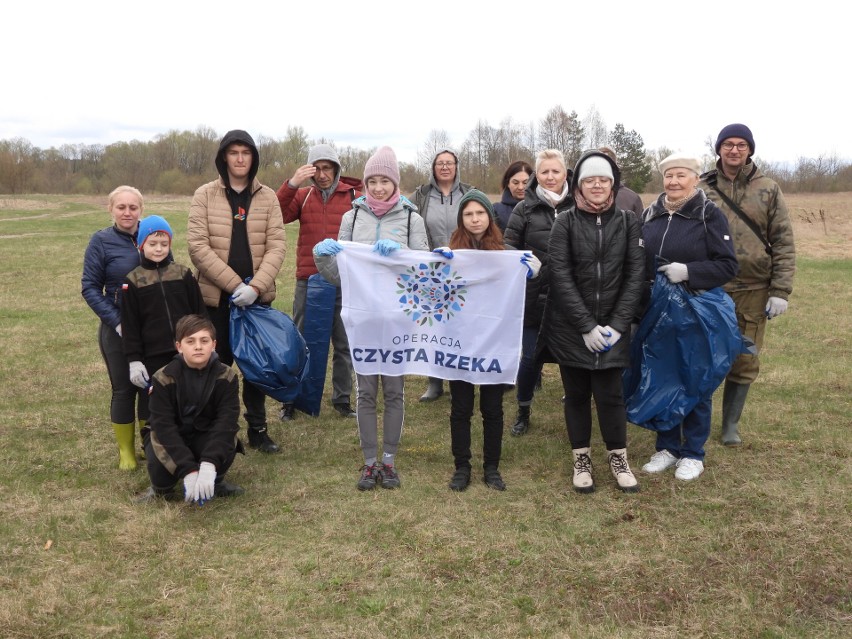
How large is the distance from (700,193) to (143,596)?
395cm

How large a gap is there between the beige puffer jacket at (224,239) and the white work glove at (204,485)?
1.43m

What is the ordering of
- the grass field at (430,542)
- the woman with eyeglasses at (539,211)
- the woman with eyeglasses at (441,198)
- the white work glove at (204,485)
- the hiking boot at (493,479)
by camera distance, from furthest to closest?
1. the woman with eyeglasses at (441,198)
2. the woman with eyeglasses at (539,211)
3. the hiking boot at (493,479)
4. the white work glove at (204,485)
5. the grass field at (430,542)

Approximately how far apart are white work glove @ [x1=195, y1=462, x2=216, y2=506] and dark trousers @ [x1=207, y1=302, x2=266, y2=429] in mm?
1198

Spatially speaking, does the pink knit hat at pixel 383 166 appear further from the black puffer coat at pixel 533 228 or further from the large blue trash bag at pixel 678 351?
the large blue trash bag at pixel 678 351

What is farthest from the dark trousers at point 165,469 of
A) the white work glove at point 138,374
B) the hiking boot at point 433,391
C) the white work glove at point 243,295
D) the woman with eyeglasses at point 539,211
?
the hiking boot at point 433,391

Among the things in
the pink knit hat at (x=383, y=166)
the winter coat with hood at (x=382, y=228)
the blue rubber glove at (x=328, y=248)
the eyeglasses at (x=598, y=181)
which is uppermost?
the pink knit hat at (x=383, y=166)

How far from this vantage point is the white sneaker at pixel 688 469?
15.4 feet

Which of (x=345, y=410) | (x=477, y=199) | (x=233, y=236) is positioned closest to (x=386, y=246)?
(x=477, y=199)

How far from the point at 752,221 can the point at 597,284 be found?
1.52 metres

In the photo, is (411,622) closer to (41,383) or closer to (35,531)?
(35,531)

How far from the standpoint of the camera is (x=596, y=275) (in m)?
4.41

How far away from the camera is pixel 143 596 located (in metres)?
3.37

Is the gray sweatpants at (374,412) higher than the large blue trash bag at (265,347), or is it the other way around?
the large blue trash bag at (265,347)

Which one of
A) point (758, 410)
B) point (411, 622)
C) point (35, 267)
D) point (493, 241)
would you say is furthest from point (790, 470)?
point (35, 267)
